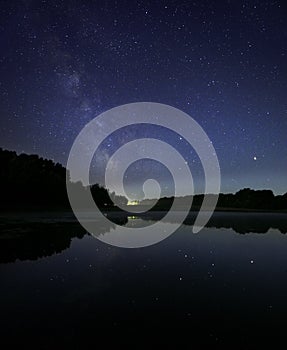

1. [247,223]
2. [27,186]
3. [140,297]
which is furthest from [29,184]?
[140,297]

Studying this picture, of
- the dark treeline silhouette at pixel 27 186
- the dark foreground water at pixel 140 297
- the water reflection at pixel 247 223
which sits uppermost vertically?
the dark treeline silhouette at pixel 27 186

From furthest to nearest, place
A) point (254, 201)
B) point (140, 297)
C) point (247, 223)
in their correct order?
point (254, 201), point (247, 223), point (140, 297)

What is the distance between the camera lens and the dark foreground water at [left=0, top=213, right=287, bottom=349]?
609cm

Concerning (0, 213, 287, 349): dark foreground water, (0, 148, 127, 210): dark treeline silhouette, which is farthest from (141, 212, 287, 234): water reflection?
Answer: (0, 148, 127, 210): dark treeline silhouette

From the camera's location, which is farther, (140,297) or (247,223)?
(247,223)

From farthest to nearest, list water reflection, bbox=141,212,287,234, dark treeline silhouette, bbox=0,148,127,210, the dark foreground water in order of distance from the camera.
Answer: dark treeline silhouette, bbox=0,148,127,210 < water reflection, bbox=141,212,287,234 < the dark foreground water

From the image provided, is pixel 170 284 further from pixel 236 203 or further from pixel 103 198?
pixel 236 203

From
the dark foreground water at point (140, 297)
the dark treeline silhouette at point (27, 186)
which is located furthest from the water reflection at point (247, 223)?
the dark treeline silhouette at point (27, 186)

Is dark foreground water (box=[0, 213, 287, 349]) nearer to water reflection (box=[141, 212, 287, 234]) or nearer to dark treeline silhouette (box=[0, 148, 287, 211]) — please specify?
water reflection (box=[141, 212, 287, 234])

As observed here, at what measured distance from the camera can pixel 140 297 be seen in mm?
8555

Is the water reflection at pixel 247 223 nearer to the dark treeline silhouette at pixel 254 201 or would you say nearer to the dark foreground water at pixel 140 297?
the dark foreground water at pixel 140 297

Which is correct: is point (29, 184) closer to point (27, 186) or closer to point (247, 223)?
point (27, 186)

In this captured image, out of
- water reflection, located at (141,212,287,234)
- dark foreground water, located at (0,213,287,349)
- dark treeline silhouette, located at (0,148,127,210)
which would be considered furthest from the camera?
dark treeline silhouette, located at (0,148,127,210)

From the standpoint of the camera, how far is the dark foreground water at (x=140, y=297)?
240 inches
